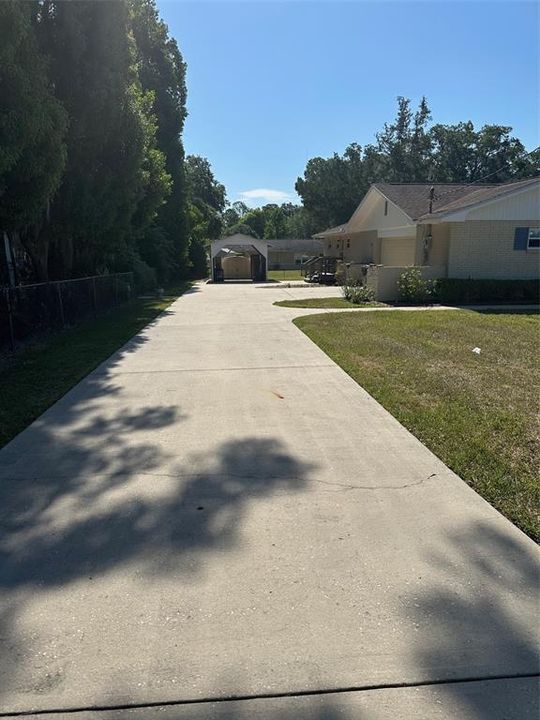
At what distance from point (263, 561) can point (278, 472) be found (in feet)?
3.83

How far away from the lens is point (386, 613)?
2432mm

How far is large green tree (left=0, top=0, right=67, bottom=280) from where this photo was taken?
7.34m

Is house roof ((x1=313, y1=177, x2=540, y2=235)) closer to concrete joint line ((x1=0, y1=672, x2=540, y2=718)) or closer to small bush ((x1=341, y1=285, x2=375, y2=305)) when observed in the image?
small bush ((x1=341, y1=285, x2=375, y2=305))

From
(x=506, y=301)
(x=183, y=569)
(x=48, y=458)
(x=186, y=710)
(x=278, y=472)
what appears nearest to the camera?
(x=186, y=710)

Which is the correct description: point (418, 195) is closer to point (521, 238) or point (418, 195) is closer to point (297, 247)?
point (521, 238)

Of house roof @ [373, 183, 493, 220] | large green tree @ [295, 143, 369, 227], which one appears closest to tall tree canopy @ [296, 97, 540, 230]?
large green tree @ [295, 143, 369, 227]

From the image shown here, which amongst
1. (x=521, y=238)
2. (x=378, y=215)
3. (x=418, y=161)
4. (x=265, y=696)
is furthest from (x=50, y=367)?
(x=418, y=161)

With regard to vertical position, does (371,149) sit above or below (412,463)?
above

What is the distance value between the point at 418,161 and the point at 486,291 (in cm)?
4494

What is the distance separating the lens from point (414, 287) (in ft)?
55.8

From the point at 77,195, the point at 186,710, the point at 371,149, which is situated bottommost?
the point at 186,710

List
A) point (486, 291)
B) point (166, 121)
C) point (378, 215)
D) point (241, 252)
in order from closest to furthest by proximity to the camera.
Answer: point (486, 291) → point (378, 215) → point (166, 121) → point (241, 252)

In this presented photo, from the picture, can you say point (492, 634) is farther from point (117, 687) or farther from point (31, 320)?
point (31, 320)

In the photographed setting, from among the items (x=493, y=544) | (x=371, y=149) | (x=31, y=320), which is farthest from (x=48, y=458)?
(x=371, y=149)
